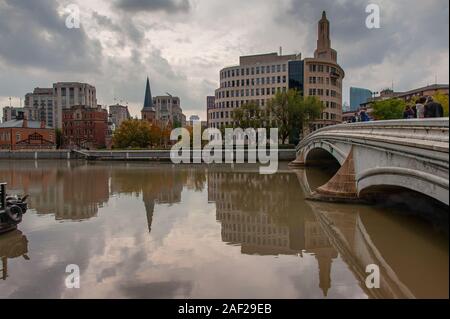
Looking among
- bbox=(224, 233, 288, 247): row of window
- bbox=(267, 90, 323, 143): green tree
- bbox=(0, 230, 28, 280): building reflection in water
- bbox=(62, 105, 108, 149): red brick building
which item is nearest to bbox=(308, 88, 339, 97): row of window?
bbox=(267, 90, 323, 143): green tree

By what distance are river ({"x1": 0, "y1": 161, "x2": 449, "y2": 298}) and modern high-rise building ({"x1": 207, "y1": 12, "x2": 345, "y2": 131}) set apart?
197ft

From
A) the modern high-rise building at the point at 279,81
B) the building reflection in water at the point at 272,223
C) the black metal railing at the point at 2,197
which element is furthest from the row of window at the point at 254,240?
the modern high-rise building at the point at 279,81

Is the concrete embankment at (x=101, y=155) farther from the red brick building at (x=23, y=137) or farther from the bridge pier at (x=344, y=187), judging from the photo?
the bridge pier at (x=344, y=187)

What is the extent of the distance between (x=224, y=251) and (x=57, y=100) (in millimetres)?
148396

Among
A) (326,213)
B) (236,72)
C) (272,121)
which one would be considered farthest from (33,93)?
(326,213)

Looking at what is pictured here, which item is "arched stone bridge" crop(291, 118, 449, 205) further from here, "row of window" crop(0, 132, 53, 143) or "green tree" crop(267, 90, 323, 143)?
"row of window" crop(0, 132, 53, 143)

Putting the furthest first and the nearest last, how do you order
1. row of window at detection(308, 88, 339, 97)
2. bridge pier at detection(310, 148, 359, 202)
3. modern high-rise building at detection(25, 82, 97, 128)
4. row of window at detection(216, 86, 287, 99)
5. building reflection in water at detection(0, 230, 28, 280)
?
modern high-rise building at detection(25, 82, 97, 128) < row of window at detection(216, 86, 287, 99) < row of window at detection(308, 88, 339, 97) < bridge pier at detection(310, 148, 359, 202) < building reflection in water at detection(0, 230, 28, 280)

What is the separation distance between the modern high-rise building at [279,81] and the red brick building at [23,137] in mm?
38683

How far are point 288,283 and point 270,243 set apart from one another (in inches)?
143

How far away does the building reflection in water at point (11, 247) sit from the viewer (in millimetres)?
10892

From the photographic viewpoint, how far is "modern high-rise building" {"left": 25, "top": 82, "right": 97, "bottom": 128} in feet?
458

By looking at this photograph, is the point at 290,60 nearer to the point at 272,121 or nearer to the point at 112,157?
the point at 272,121
